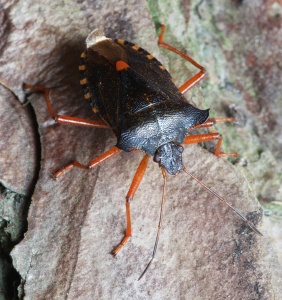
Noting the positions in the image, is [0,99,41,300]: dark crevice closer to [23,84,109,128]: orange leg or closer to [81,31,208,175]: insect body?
[23,84,109,128]: orange leg

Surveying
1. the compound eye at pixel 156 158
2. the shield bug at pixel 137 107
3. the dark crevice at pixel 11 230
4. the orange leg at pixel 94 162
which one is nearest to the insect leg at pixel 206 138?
the shield bug at pixel 137 107

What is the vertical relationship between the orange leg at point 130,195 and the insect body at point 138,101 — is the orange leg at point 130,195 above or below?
below

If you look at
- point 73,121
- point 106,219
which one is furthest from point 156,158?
point 73,121

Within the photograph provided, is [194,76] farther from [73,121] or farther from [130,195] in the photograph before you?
[130,195]

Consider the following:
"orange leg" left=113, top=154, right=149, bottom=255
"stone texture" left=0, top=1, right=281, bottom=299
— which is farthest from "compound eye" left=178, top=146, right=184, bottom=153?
"orange leg" left=113, top=154, right=149, bottom=255

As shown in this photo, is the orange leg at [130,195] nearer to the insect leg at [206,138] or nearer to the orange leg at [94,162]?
the orange leg at [94,162]

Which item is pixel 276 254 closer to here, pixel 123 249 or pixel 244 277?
pixel 244 277

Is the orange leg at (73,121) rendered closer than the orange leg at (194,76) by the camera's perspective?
Yes
